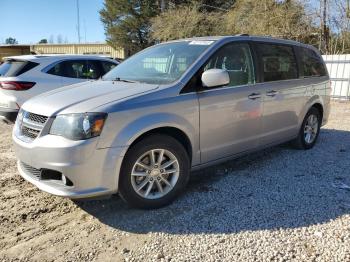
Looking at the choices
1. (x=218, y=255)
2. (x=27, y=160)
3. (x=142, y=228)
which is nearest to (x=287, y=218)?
(x=218, y=255)

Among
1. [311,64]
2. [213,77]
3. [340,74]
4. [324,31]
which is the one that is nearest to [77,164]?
[213,77]

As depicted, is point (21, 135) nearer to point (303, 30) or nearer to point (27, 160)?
point (27, 160)

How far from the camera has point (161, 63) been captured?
4.54 metres

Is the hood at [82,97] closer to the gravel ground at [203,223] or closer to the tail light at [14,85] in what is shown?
the gravel ground at [203,223]

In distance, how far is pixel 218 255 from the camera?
3.03 metres

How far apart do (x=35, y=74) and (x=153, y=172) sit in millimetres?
4416

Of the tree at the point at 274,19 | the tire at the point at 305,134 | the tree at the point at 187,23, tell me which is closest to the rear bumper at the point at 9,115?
the tire at the point at 305,134

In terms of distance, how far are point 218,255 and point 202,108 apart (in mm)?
1642

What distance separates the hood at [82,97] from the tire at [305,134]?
3141 mm

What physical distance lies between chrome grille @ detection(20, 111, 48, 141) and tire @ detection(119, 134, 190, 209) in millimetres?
886

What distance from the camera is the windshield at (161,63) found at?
415cm

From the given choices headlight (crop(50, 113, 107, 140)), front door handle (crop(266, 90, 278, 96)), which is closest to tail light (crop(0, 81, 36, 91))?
headlight (crop(50, 113, 107, 140))

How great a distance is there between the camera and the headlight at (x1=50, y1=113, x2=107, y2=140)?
3.26 meters

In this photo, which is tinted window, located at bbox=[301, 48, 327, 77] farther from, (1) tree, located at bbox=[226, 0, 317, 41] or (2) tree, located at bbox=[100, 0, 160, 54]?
(2) tree, located at bbox=[100, 0, 160, 54]
